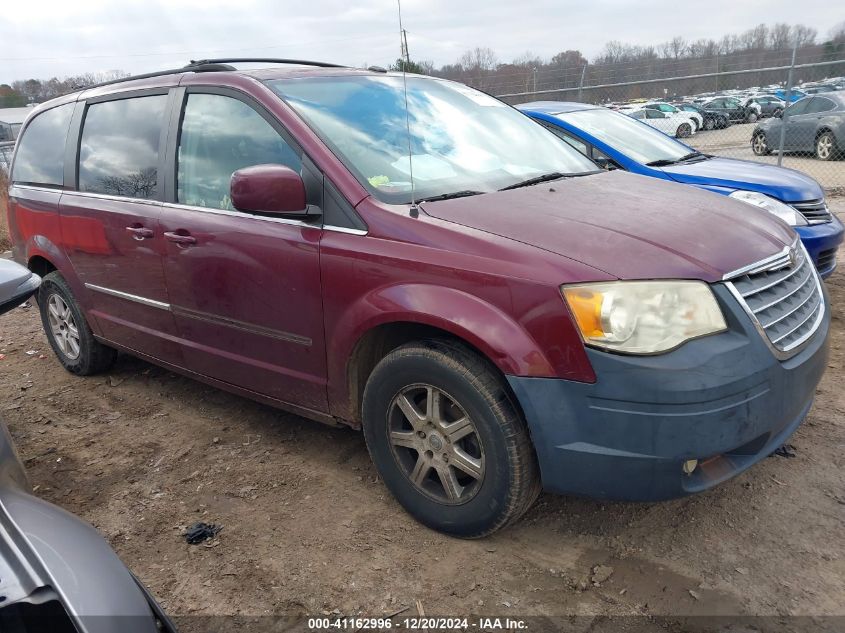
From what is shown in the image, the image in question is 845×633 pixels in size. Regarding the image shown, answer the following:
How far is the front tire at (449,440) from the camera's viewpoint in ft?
7.70

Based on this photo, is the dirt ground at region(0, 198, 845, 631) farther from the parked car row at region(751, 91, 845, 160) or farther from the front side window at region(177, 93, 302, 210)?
the parked car row at region(751, 91, 845, 160)

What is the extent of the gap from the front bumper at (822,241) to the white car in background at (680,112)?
1923 centimetres

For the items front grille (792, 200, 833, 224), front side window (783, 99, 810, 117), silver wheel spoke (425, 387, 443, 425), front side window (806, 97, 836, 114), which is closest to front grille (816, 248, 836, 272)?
front grille (792, 200, 833, 224)

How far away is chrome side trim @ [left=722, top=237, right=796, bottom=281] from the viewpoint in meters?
2.27

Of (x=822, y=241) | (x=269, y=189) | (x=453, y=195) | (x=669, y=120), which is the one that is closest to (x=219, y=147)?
(x=269, y=189)

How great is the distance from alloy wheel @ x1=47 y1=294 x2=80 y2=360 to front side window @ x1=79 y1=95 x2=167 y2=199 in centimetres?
101

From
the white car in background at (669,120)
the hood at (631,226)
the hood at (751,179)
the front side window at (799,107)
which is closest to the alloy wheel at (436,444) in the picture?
the hood at (631,226)

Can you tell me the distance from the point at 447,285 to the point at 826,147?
1472cm

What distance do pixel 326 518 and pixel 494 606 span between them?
89 cm

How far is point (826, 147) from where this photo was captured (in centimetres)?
1394

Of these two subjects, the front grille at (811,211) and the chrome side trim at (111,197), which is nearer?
the chrome side trim at (111,197)

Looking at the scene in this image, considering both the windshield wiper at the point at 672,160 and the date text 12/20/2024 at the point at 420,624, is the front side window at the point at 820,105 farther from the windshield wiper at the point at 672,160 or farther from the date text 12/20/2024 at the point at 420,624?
the date text 12/20/2024 at the point at 420,624

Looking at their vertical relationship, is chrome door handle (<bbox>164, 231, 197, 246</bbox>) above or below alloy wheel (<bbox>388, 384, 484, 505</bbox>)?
above

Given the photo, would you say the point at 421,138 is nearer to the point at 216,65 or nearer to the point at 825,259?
the point at 216,65
